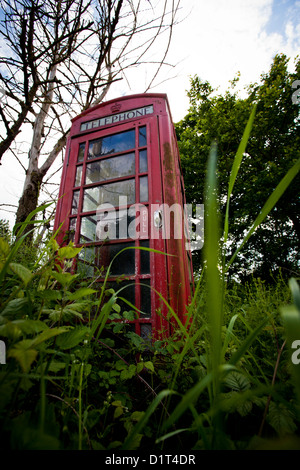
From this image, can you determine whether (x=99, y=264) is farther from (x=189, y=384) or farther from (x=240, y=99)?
(x=240, y=99)

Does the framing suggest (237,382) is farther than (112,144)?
No

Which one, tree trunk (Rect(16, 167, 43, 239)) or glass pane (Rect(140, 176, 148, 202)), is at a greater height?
tree trunk (Rect(16, 167, 43, 239))

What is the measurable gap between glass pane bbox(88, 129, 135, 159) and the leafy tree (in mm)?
7080

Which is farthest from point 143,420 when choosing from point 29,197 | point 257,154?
point 257,154

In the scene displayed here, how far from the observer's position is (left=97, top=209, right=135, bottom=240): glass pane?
7.44 ft

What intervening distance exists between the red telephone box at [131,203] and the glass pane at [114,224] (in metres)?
0.01

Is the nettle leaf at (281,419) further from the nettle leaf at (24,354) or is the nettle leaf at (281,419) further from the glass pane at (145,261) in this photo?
the glass pane at (145,261)

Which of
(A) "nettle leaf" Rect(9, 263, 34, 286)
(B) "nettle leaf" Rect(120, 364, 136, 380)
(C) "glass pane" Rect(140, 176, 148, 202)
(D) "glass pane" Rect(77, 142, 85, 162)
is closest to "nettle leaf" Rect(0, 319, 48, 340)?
(A) "nettle leaf" Rect(9, 263, 34, 286)

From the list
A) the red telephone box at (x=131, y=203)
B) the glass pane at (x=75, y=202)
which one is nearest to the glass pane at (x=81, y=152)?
the red telephone box at (x=131, y=203)

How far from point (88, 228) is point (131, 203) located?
629 mm

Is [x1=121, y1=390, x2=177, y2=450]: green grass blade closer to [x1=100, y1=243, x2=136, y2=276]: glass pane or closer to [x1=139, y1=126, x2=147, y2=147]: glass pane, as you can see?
[x1=100, y1=243, x2=136, y2=276]: glass pane

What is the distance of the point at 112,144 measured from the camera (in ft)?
8.82
